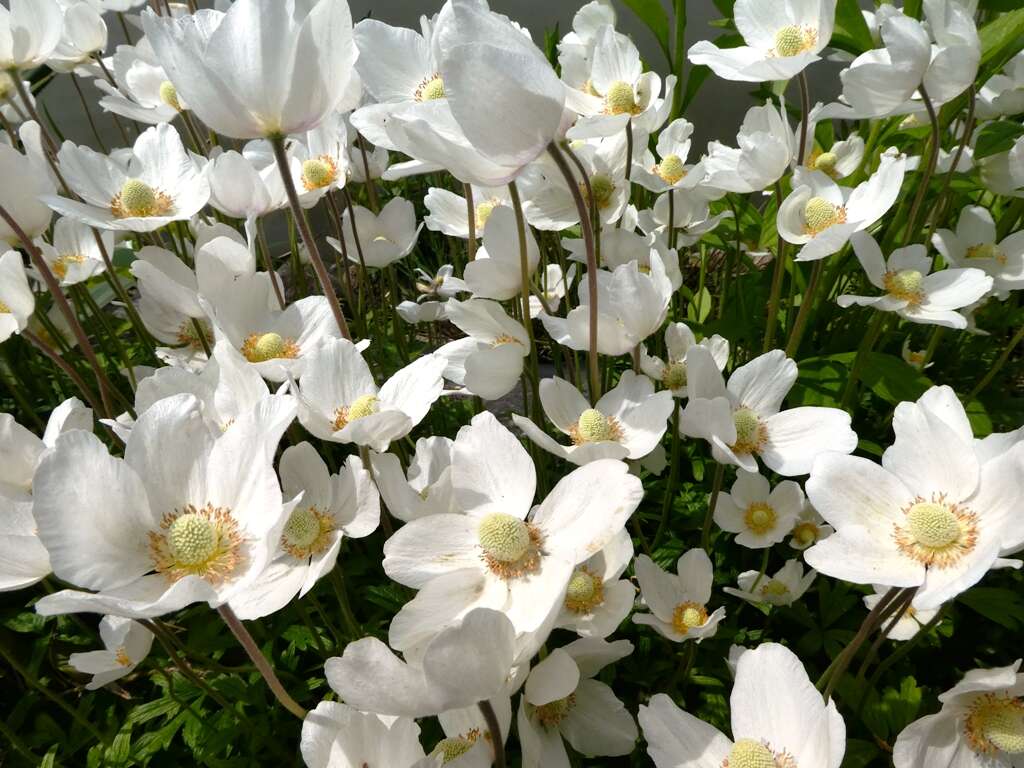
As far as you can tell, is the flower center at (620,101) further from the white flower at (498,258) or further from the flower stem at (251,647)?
the flower stem at (251,647)

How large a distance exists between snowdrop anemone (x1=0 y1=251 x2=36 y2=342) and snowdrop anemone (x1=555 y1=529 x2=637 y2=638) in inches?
28.1

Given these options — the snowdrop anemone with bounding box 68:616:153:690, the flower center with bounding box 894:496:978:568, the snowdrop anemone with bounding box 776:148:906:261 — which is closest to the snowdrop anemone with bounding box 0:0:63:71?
the snowdrop anemone with bounding box 68:616:153:690

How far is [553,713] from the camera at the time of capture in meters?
0.82

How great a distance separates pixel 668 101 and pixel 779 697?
924 mm

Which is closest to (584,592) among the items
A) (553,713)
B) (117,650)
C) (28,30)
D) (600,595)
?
(600,595)

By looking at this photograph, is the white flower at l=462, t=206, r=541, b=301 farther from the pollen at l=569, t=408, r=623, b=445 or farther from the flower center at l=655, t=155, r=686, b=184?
the flower center at l=655, t=155, r=686, b=184

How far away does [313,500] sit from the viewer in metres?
0.77

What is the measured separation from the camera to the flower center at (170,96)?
135 cm

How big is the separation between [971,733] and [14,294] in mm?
1111

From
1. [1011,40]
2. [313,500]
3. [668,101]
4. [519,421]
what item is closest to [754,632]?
[519,421]

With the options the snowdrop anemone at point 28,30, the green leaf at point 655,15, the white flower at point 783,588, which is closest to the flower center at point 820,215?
the white flower at point 783,588

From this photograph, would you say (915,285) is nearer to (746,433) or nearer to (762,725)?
(746,433)

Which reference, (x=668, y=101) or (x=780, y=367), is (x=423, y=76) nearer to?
(x=668, y=101)

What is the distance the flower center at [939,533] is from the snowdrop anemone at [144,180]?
2.99 feet
